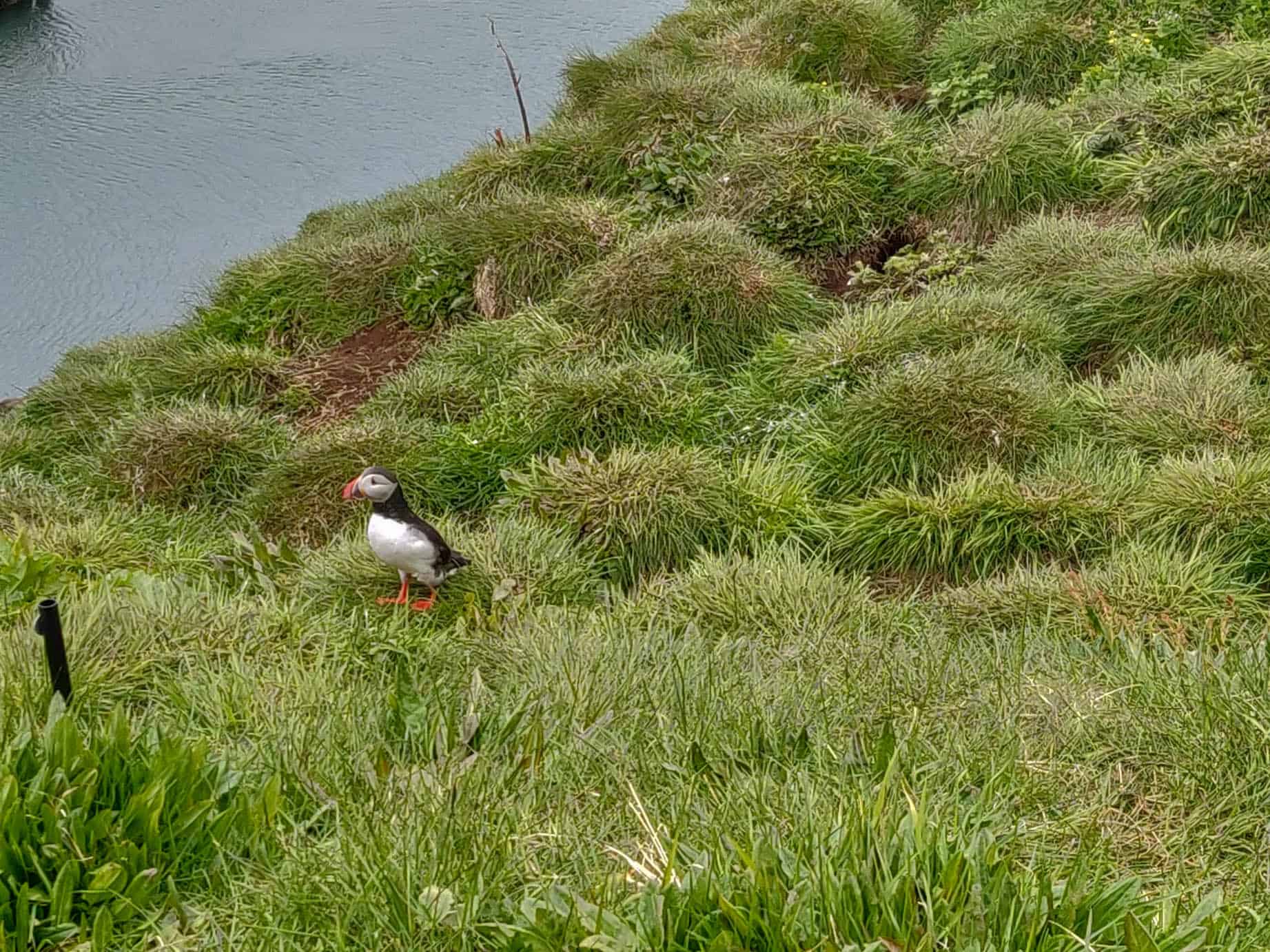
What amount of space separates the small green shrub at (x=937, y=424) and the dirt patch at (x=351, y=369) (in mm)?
2732

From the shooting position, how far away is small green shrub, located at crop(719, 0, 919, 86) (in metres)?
8.71

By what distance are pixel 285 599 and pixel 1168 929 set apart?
3.04 meters

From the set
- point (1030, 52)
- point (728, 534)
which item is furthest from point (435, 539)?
point (1030, 52)

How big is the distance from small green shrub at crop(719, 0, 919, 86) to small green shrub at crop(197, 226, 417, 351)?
121 inches

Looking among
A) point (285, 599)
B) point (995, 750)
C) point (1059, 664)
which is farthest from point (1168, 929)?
point (285, 599)

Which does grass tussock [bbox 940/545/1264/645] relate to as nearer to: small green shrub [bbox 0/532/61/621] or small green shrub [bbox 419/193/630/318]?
small green shrub [bbox 0/532/61/621]

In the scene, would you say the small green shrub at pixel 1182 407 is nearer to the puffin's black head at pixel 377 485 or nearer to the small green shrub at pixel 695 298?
the small green shrub at pixel 695 298

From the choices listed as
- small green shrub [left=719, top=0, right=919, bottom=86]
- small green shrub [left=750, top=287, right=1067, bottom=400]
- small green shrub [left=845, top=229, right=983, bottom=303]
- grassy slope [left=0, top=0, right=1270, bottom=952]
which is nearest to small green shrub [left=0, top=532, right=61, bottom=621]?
grassy slope [left=0, top=0, right=1270, bottom=952]

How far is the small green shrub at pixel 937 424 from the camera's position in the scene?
4793 mm

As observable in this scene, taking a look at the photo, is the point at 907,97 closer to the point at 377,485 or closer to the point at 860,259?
the point at 860,259

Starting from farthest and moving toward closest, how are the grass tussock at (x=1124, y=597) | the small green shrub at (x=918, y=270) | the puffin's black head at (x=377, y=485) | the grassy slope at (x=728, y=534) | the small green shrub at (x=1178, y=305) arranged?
the small green shrub at (x=918, y=270)
the small green shrub at (x=1178, y=305)
the puffin's black head at (x=377, y=485)
the grass tussock at (x=1124, y=597)
the grassy slope at (x=728, y=534)

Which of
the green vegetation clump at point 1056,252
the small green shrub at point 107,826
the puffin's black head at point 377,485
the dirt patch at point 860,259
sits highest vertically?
the small green shrub at point 107,826

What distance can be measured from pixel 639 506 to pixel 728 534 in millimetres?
350

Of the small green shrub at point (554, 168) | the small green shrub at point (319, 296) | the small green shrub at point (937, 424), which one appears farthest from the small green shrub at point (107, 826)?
the small green shrub at point (554, 168)
